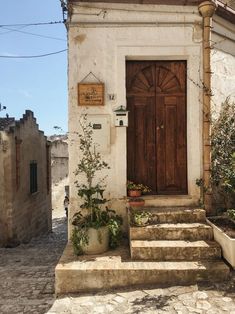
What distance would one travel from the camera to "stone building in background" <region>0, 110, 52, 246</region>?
10.4 meters

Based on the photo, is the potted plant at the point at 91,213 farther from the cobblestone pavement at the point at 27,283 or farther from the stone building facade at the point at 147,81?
the cobblestone pavement at the point at 27,283

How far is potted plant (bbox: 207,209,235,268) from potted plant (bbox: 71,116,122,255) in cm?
169

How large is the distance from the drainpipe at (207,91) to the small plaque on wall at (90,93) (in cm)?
208

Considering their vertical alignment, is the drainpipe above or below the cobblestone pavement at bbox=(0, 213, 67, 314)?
above

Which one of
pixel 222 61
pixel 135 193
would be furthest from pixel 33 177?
pixel 222 61

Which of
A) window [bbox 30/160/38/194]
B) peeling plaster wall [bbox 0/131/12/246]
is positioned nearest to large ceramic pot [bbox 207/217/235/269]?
peeling plaster wall [bbox 0/131/12/246]

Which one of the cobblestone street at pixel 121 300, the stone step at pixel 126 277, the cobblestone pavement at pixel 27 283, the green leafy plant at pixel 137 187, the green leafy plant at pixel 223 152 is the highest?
the green leafy plant at pixel 223 152

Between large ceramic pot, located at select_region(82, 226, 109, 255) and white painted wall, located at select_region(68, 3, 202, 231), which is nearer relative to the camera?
large ceramic pot, located at select_region(82, 226, 109, 255)

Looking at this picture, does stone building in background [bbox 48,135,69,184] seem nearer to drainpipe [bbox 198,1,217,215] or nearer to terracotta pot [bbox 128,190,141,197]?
terracotta pot [bbox 128,190,141,197]

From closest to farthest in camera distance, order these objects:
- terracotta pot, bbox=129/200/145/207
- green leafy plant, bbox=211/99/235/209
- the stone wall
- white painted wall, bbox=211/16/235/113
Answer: terracotta pot, bbox=129/200/145/207 < green leafy plant, bbox=211/99/235/209 < the stone wall < white painted wall, bbox=211/16/235/113

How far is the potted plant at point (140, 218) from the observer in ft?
18.3

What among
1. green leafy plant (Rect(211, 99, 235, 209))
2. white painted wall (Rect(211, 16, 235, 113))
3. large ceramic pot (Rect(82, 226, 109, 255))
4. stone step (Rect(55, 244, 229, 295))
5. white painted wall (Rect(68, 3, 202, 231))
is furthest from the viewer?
white painted wall (Rect(211, 16, 235, 113))

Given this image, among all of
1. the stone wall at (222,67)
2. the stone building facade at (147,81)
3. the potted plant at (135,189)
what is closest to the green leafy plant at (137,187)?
the potted plant at (135,189)

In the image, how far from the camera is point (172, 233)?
5.48 m
